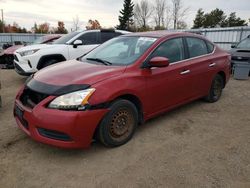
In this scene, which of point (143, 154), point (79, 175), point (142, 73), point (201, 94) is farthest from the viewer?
point (201, 94)

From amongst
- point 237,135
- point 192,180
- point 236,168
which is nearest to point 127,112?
point 192,180

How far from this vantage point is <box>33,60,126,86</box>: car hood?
329 cm

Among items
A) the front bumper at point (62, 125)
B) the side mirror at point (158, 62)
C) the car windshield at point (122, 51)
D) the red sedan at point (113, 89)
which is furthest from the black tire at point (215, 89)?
the front bumper at point (62, 125)

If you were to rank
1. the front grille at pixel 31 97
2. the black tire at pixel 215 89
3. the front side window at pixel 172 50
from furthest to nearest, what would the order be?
1. the black tire at pixel 215 89
2. the front side window at pixel 172 50
3. the front grille at pixel 31 97

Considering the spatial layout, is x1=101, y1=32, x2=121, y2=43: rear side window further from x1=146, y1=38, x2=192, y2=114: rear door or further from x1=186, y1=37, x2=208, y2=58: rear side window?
x1=146, y1=38, x2=192, y2=114: rear door

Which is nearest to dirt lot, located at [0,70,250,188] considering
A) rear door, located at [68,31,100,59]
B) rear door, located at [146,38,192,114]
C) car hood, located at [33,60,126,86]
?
rear door, located at [146,38,192,114]

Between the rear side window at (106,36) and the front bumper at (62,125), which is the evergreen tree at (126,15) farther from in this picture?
the front bumper at (62,125)

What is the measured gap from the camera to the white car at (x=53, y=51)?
725cm

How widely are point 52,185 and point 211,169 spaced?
1.90 meters

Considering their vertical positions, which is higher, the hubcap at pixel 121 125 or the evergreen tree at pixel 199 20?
the evergreen tree at pixel 199 20

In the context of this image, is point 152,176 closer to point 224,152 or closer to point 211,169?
point 211,169

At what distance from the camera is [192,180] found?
2.82 m

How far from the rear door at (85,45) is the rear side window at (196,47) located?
409cm

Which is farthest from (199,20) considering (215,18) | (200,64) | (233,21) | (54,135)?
(54,135)
